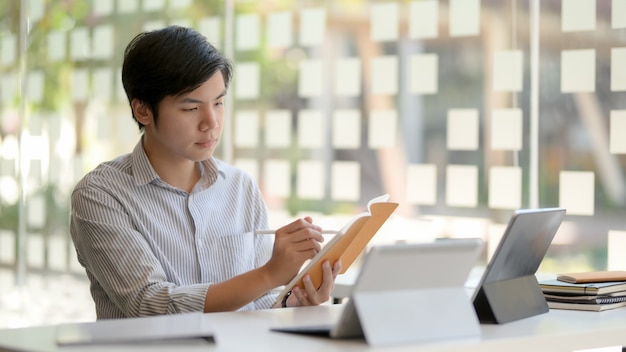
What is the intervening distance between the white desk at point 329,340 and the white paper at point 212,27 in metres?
3.12

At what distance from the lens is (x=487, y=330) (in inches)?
73.9

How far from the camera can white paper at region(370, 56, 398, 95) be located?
4395 mm

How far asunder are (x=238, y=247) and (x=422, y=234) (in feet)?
6.32

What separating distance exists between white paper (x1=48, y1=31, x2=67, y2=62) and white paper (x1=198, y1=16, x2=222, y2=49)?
95cm

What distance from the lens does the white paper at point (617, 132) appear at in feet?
11.8

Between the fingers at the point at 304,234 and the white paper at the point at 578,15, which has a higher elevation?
the white paper at the point at 578,15

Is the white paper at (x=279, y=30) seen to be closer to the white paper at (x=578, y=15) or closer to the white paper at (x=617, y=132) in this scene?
the white paper at (x=578, y=15)

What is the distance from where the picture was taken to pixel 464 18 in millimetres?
4145

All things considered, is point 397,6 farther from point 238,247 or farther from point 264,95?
point 238,247

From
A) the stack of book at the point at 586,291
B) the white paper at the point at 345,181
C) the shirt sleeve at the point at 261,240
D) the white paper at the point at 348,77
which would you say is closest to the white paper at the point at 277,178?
the white paper at the point at 345,181

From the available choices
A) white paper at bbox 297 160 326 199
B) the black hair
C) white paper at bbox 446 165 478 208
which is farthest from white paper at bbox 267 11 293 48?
the black hair

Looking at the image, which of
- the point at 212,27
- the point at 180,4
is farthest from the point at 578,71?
the point at 180,4

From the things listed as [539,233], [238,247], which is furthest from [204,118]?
[539,233]

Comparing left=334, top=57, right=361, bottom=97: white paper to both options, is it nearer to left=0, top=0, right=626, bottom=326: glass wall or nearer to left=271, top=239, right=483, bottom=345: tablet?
left=0, top=0, right=626, bottom=326: glass wall
